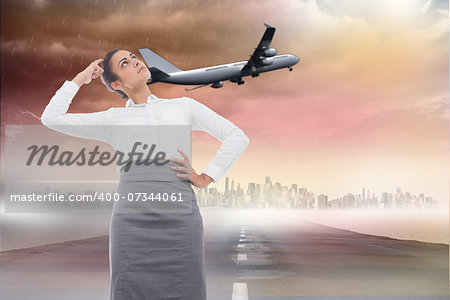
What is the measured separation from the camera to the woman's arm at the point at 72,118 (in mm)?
3254

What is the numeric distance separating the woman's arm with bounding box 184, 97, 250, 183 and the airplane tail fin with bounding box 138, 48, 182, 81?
164 inches

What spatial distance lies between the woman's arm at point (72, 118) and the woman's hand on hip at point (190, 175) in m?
0.64

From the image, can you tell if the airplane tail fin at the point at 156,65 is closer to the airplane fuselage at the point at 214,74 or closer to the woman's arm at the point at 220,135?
the airplane fuselage at the point at 214,74

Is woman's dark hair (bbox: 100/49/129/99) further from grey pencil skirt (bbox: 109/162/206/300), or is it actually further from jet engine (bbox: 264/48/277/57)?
jet engine (bbox: 264/48/277/57)

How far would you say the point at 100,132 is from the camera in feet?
11.3

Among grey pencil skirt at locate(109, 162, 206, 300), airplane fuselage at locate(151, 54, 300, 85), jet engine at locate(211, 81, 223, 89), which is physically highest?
airplane fuselage at locate(151, 54, 300, 85)

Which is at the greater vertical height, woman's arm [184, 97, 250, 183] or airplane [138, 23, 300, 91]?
airplane [138, 23, 300, 91]

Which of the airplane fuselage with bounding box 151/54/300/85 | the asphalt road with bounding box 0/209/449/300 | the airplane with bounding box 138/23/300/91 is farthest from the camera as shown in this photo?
the airplane fuselage with bounding box 151/54/300/85

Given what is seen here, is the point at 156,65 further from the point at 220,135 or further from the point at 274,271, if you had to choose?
the point at 220,135

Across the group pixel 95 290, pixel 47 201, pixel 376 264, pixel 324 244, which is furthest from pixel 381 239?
pixel 47 201

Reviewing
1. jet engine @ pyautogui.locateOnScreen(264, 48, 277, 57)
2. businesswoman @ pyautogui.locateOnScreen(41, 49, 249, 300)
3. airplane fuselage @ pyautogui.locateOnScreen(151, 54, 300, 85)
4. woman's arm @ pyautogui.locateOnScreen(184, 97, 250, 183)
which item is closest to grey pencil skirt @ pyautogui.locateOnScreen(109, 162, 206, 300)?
businesswoman @ pyautogui.locateOnScreen(41, 49, 249, 300)

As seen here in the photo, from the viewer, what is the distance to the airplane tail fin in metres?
7.58

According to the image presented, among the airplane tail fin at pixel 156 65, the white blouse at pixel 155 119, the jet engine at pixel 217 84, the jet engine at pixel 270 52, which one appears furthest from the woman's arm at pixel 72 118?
the jet engine at pixel 217 84

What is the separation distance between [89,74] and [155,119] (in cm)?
57
